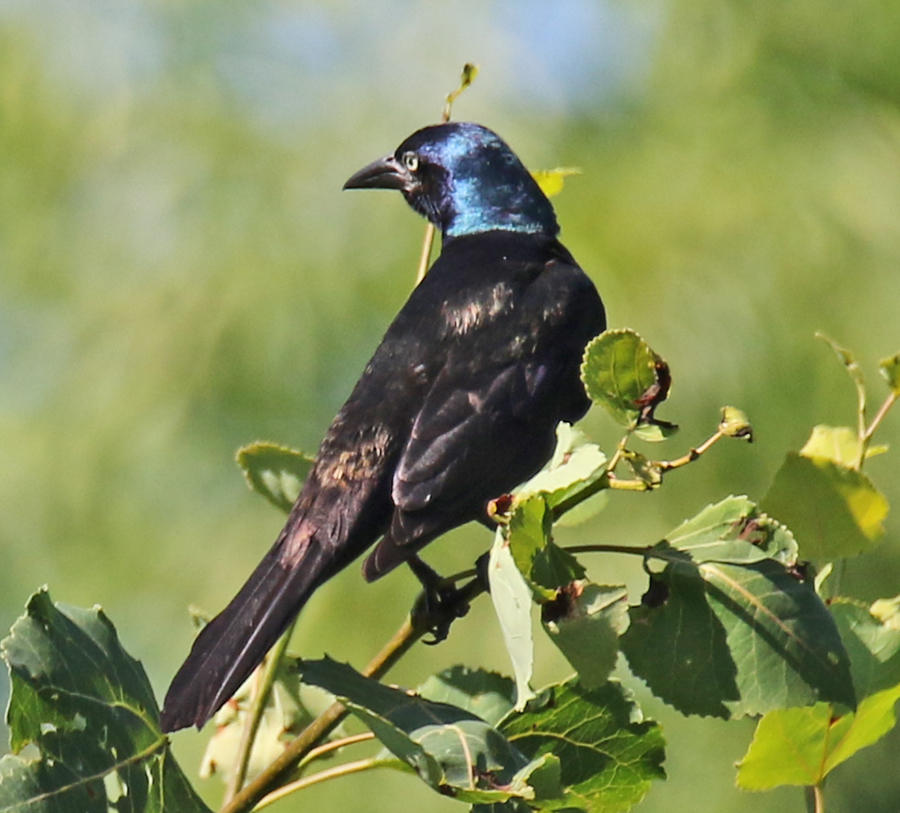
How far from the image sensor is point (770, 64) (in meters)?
7.19

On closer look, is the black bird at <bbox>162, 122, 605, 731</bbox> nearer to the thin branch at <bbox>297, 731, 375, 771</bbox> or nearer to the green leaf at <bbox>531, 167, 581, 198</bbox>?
the green leaf at <bbox>531, 167, 581, 198</bbox>

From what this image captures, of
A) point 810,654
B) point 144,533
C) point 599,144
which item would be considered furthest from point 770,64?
point 810,654

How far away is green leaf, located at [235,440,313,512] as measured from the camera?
7.41ft

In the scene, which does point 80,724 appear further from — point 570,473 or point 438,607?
point 438,607

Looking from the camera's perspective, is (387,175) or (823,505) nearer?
(823,505)

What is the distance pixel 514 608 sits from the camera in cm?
161

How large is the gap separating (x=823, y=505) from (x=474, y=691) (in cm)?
51

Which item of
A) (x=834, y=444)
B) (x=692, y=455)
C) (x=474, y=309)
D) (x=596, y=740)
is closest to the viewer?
(x=692, y=455)

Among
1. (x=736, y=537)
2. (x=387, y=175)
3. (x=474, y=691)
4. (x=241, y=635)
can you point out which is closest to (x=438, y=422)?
(x=241, y=635)

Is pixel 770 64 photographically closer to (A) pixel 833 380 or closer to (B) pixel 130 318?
(A) pixel 833 380

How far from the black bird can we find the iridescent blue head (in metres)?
0.32

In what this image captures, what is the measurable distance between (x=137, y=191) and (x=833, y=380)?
4056 mm

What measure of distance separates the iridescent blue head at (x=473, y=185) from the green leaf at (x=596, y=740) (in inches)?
77.4

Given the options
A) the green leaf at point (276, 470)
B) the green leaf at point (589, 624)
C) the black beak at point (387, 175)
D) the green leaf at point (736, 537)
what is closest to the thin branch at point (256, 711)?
the green leaf at point (276, 470)
